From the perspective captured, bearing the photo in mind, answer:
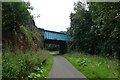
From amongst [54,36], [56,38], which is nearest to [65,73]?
[54,36]

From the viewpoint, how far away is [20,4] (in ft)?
56.5

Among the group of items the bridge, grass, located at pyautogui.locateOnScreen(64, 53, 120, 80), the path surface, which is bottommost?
the path surface

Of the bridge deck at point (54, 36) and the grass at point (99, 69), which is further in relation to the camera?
the bridge deck at point (54, 36)

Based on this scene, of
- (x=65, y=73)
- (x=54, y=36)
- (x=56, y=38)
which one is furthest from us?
(x=56, y=38)

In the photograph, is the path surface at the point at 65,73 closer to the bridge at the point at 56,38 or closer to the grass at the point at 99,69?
the grass at the point at 99,69

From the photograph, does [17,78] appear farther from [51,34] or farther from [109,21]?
[51,34]

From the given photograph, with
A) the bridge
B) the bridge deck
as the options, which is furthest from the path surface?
the bridge deck

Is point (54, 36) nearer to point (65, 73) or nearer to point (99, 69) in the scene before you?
point (99, 69)

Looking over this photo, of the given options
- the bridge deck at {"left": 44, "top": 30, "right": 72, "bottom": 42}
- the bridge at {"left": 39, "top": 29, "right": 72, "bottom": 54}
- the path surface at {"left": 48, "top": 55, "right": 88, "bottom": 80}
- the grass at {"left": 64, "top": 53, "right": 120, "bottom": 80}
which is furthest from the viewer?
the bridge at {"left": 39, "top": 29, "right": 72, "bottom": 54}

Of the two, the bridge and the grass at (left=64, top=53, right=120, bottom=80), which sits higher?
the bridge

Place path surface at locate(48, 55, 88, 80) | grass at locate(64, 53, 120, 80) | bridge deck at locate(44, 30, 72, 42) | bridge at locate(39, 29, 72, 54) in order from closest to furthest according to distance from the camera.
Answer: grass at locate(64, 53, 120, 80), path surface at locate(48, 55, 88, 80), bridge deck at locate(44, 30, 72, 42), bridge at locate(39, 29, 72, 54)

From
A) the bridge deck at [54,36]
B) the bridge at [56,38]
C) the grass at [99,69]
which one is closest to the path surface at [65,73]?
the grass at [99,69]

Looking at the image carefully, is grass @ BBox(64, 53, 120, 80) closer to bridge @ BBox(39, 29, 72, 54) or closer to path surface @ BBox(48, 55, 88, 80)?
path surface @ BBox(48, 55, 88, 80)

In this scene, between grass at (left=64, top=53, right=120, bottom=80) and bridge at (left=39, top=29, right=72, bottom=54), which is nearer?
grass at (left=64, top=53, right=120, bottom=80)
